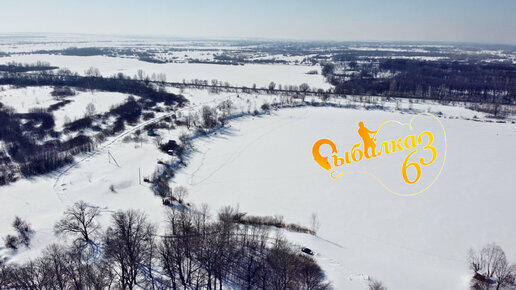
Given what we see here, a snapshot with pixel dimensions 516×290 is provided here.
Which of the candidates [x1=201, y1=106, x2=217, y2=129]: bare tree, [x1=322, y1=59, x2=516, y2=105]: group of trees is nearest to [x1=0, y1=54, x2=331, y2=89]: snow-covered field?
[x1=322, y1=59, x2=516, y2=105]: group of trees

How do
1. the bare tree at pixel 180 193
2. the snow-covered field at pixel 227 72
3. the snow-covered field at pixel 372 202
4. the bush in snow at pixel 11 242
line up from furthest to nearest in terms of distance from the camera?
1. the snow-covered field at pixel 227 72
2. the bare tree at pixel 180 193
3. the snow-covered field at pixel 372 202
4. the bush in snow at pixel 11 242

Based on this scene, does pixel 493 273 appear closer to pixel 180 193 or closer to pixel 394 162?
pixel 394 162

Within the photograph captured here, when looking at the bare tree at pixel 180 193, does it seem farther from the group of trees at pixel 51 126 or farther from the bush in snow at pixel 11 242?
the group of trees at pixel 51 126

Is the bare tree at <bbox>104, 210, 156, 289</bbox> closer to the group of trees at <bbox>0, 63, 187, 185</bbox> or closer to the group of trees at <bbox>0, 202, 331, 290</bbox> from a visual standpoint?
the group of trees at <bbox>0, 202, 331, 290</bbox>

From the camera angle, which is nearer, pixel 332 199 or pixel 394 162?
pixel 332 199

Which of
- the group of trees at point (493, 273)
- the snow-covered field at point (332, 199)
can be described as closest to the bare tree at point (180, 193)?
the snow-covered field at point (332, 199)

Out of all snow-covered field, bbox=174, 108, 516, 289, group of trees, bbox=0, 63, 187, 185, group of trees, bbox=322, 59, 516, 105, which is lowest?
snow-covered field, bbox=174, 108, 516, 289

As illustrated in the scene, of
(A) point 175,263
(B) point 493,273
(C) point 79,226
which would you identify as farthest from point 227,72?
(B) point 493,273

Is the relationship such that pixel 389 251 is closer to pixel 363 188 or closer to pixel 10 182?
pixel 363 188

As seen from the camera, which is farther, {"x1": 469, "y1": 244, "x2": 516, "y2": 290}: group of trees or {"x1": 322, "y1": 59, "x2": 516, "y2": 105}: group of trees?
{"x1": 322, "y1": 59, "x2": 516, "y2": 105}: group of trees
